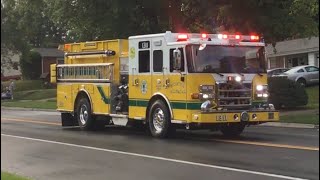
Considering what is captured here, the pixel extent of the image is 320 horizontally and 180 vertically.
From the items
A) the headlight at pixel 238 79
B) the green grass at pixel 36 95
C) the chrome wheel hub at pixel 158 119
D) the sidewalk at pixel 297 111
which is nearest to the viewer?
the headlight at pixel 238 79

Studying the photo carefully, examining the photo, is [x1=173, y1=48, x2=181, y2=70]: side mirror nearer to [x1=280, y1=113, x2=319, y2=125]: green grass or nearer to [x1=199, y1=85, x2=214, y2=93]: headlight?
[x1=199, y1=85, x2=214, y2=93]: headlight

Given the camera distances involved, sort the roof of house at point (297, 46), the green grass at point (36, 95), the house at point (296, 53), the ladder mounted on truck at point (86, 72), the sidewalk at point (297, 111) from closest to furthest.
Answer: the ladder mounted on truck at point (86, 72)
the sidewalk at point (297, 111)
the roof of house at point (297, 46)
the house at point (296, 53)
the green grass at point (36, 95)

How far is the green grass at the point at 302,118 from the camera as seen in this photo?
59.2 ft

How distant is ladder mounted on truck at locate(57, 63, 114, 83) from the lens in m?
16.0

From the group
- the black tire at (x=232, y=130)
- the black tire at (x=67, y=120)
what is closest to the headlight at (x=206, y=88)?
the black tire at (x=232, y=130)

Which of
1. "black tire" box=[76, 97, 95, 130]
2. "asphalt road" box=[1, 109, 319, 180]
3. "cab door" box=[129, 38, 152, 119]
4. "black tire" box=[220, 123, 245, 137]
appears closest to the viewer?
"asphalt road" box=[1, 109, 319, 180]

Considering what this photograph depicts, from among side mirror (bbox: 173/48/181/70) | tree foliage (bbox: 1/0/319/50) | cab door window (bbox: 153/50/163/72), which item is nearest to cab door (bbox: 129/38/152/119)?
cab door window (bbox: 153/50/163/72)

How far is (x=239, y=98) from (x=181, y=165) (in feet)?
15.5

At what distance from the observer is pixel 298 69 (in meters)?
34.3

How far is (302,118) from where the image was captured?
19.0 metres

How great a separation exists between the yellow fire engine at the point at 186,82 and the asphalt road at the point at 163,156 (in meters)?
0.54

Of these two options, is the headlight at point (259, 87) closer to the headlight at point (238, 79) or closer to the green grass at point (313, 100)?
the headlight at point (238, 79)

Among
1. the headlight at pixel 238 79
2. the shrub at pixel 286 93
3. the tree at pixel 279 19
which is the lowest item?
the shrub at pixel 286 93

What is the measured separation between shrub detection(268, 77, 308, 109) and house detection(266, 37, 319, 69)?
22.1 meters
